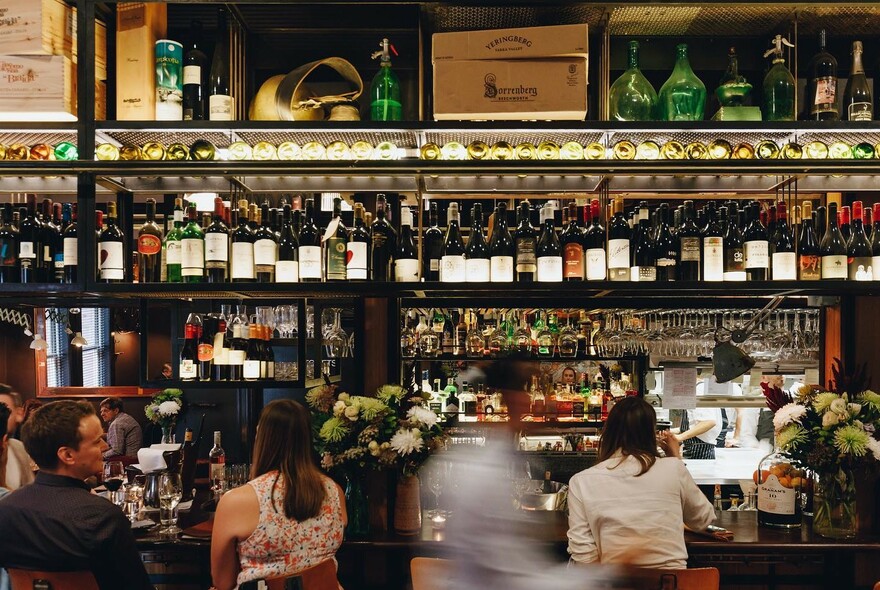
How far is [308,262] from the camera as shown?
10.6ft

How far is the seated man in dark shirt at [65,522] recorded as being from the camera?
7.20 feet

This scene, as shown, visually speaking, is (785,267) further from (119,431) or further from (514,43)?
(119,431)

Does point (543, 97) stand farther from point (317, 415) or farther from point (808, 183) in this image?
point (317, 415)

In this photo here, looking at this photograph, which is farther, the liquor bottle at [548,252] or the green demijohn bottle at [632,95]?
the green demijohn bottle at [632,95]

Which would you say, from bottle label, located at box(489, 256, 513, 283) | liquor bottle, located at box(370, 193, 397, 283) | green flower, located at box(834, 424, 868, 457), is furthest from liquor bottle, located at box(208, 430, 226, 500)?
green flower, located at box(834, 424, 868, 457)

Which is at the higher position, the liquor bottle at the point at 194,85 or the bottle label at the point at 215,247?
the liquor bottle at the point at 194,85

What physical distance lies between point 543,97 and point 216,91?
5.25ft

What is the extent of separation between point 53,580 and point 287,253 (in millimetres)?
1684

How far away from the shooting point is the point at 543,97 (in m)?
3.04

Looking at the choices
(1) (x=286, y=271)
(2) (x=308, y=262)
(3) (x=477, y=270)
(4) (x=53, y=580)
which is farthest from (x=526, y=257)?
(4) (x=53, y=580)

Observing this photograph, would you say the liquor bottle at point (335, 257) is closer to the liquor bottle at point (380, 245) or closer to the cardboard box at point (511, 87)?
the liquor bottle at point (380, 245)

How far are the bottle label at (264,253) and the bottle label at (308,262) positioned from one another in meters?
0.16

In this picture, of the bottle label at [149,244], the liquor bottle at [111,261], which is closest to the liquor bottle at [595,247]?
the bottle label at [149,244]

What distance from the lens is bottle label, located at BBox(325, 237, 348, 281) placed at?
3309 millimetres
